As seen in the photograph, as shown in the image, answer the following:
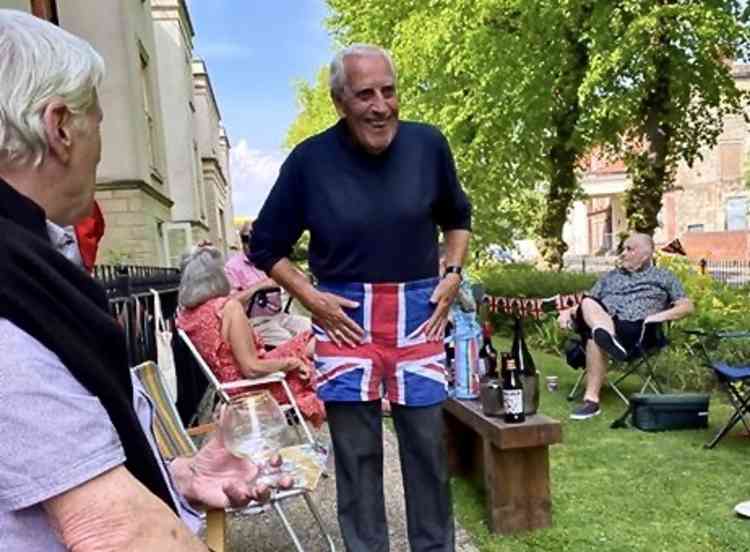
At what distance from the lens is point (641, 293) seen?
4957 millimetres

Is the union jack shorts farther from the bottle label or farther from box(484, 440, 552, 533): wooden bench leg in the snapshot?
box(484, 440, 552, 533): wooden bench leg

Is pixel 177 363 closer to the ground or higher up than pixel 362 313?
closer to the ground

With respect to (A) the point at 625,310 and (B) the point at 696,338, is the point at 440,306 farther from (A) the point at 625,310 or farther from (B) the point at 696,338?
(B) the point at 696,338

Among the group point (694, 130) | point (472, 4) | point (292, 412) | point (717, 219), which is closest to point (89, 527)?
point (292, 412)

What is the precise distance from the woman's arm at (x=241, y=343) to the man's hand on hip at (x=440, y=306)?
1.59 m

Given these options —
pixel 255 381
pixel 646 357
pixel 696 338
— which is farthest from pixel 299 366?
pixel 696 338

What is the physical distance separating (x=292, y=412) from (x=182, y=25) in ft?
62.5

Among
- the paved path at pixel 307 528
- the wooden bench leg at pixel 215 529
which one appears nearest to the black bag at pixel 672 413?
the paved path at pixel 307 528

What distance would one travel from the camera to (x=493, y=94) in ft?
34.1

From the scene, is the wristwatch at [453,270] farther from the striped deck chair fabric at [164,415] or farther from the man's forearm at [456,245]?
the striped deck chair fabric at [164,415]

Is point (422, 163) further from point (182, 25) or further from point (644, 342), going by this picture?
point (182, 25)

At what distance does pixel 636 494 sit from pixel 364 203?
2343 millimetres

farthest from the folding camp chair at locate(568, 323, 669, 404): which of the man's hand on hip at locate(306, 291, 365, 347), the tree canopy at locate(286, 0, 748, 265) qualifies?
the tree canopy at locate(286, 0, 748, 265)

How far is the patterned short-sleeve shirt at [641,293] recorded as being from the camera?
16.0ft
